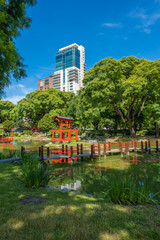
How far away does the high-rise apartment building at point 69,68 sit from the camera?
104744 millimetres

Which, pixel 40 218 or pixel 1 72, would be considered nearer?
pixel 40 218

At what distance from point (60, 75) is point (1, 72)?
107415 millimetres

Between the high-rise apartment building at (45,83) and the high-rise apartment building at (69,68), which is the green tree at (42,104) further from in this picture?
the high-rise apartment building at (45,83)

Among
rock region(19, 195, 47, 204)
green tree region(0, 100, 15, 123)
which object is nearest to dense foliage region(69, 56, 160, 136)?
rock region(19, 195, 47, 204)

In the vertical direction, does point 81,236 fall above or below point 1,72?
below

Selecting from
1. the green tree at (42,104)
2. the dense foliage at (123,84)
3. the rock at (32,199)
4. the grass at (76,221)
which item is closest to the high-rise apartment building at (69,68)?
the green tree at (42,104)

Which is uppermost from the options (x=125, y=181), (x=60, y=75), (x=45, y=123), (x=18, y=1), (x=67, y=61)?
(x=67, y=61)

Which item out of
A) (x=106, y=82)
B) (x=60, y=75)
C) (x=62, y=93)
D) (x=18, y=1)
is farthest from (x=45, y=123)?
(x=60, y=75)

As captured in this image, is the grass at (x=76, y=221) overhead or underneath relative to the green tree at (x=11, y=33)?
underneath

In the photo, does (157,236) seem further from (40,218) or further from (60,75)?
(60,75)

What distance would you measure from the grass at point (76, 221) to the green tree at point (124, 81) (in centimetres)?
2058

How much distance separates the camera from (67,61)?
112 meters

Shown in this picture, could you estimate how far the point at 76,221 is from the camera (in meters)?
3.15

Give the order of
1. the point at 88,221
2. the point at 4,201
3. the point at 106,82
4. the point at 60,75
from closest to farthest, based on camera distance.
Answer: the point at 88,221, the point at 4,201, the point at 106,82, the point at 60,75
